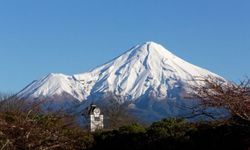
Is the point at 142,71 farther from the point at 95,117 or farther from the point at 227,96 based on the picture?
the point at 227,96

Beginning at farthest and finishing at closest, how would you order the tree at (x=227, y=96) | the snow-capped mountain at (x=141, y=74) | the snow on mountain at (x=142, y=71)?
the snow on mountain at (x=142, y=71)
the snow-capped mountain at (x=141, y=74)
the tree at (x=227, y=96)

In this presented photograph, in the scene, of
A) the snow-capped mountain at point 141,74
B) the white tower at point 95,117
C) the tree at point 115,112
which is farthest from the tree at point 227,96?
the snow-capped mountain at point 141,74

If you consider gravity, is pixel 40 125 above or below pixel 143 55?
below

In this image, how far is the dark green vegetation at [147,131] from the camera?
12.0m

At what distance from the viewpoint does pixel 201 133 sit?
16.0 meters

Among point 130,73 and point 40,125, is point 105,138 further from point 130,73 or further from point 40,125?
point 130,73

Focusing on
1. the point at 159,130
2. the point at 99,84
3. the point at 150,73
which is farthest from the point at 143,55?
the point at 159,130

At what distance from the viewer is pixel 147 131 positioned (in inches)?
708

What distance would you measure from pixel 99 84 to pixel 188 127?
147m

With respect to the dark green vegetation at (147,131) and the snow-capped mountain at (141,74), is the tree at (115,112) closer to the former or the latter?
the dark green vegetation at (147,131)

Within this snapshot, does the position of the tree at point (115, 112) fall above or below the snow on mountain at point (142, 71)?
below

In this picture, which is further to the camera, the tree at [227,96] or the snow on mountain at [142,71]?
the snow on mountain at [142,71]

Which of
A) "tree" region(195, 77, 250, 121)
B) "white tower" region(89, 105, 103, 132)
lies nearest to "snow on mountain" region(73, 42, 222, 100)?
"white tower" region(89, 105, 103, 132)

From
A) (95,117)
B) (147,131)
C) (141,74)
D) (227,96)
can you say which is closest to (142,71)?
(141,74)
